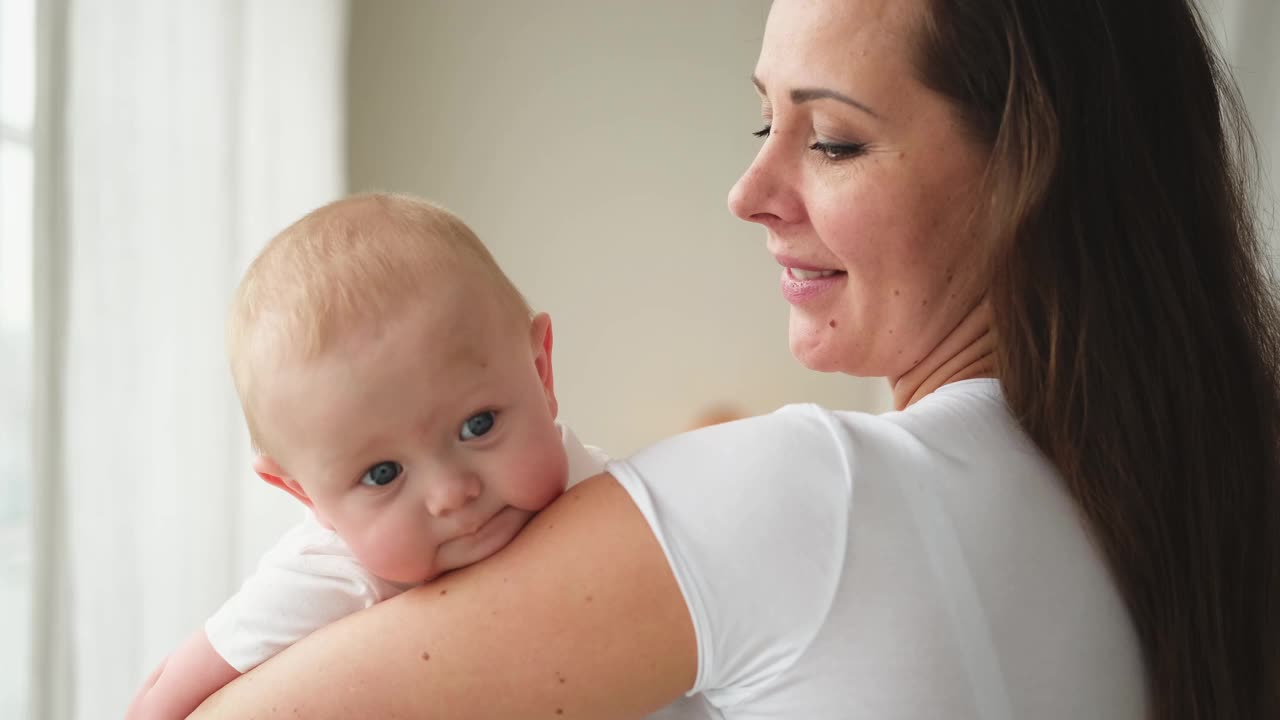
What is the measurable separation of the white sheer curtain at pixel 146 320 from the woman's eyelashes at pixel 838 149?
4.92 ft

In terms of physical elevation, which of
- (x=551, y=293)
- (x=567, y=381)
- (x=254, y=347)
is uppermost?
(x=254, y=347)

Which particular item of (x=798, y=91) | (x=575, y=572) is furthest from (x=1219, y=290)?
(x=575, y=572)

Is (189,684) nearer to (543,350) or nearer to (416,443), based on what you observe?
(416,443)

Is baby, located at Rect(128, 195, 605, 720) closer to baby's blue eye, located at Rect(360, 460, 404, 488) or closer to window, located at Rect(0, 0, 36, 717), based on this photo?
baby's blue eye, located at Rect(360, 460, 404, 488)

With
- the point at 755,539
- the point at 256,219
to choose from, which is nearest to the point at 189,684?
the point at 755,539

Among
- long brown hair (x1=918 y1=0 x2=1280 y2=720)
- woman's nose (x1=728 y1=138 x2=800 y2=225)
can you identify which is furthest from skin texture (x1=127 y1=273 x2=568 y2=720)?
long brown hair (x1=918 y1=0 x2=1280 y2=720)

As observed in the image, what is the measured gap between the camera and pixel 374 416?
32.2 inches

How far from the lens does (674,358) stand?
3725 millimetres

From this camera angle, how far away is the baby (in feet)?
2.69

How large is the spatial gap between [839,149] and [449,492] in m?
0.49

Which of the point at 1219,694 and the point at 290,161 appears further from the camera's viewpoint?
the point at 290,161

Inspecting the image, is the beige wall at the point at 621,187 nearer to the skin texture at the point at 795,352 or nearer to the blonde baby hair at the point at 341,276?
the skin texture at the point at 795,352

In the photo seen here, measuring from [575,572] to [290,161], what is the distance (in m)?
2.33

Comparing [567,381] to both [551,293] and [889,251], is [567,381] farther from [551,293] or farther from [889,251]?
[889,251]
